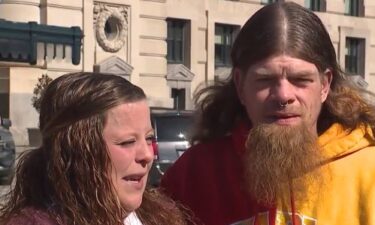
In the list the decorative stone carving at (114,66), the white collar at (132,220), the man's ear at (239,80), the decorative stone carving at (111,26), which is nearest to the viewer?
the white collar at (132,220)

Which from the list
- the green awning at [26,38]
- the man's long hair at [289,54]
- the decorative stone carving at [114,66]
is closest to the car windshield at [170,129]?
the green awning at [26,38]

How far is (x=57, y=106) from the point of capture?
2529 millimetres

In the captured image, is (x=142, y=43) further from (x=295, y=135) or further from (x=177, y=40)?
(x=295, y=135)

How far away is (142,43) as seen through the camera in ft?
89.5

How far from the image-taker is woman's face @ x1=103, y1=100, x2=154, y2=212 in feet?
8.32

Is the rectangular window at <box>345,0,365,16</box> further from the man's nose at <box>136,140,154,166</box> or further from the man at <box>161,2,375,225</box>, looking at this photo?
the man's nose at <box>136,140,154,166</box>

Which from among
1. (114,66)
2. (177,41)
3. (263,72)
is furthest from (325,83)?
(177,41)

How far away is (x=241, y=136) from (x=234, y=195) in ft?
0.65

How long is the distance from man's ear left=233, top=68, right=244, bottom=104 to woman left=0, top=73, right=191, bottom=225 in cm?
61

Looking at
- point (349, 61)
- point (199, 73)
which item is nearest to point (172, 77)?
point (199, 73)

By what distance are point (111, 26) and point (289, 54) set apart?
23.6 metres

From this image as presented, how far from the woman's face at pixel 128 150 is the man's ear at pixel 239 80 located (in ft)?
2.03

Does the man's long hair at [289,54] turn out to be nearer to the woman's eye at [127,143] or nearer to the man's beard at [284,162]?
the man's beard at [284,162]

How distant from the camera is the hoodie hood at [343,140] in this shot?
3045 millimetres
